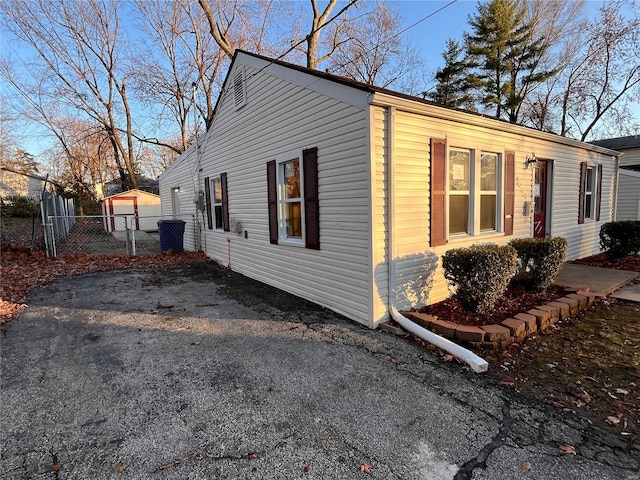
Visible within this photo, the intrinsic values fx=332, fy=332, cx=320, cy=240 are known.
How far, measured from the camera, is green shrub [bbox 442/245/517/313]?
12.8 ft

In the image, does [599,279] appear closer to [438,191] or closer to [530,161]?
[530,161]

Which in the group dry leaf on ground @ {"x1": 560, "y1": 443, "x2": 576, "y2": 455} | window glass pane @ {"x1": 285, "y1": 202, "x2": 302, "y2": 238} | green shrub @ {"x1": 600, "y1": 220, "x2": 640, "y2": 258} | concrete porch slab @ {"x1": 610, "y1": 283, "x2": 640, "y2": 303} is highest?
window glass pane @ {"x1": 285, "y1": 202, "x2": 302, "y2": 238}

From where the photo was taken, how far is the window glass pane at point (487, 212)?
18.0ft

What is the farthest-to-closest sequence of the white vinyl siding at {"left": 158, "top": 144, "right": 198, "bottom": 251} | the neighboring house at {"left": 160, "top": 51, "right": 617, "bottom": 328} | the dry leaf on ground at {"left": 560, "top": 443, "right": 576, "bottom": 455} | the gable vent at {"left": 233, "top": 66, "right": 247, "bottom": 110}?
the white vinyl siding at {"left": 158, "top": 144, "right": 198, "bottom": 251} → the gable vent at {"left": 233, "top": 66, "right": 247, "bottom": 110} → the neighboring house at {"left": 160, "top": 51, "right": 617, "bottom": 328} → the dry leaf on ground at {"left": 560, "top": 443, "right": 576, "bottom": 455}

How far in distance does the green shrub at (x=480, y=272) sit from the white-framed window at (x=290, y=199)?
94.6 inches

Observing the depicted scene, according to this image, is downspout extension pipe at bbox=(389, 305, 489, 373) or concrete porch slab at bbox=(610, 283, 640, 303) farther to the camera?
concrete porch slab at bbox=(610, 283, 640, 303)

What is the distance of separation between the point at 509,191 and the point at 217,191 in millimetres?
6757

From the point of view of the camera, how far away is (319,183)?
4.90 metres

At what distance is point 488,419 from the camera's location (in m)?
2.38

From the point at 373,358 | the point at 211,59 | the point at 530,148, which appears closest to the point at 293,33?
the point at 211,59

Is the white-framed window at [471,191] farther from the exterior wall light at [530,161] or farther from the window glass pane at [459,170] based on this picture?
the exterior wall light at [530,161]

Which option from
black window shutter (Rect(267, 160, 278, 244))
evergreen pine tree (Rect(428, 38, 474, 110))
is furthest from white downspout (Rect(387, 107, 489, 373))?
evergreen pine tree (Rect(428, 38, 474, 110))

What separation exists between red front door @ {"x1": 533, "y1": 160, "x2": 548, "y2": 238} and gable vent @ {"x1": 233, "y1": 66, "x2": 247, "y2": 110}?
622 centimetres

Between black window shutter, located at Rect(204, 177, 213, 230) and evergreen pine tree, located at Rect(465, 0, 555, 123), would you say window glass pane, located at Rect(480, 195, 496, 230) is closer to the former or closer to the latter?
black window shutter, located at Rect(204, 177, 213, 230)
